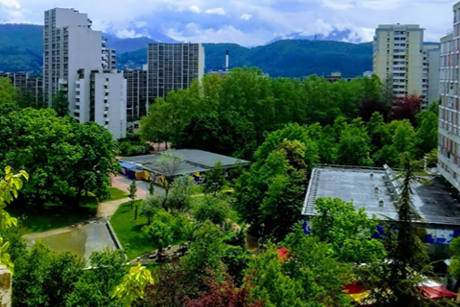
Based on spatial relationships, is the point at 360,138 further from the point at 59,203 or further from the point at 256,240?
the point at 59,203

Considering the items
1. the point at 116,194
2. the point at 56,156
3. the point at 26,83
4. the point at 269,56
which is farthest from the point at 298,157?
the point at 269,56

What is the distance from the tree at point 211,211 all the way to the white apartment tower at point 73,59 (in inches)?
980

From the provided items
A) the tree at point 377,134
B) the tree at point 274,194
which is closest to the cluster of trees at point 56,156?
the tree at point 274,194

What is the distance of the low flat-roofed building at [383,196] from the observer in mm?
15727

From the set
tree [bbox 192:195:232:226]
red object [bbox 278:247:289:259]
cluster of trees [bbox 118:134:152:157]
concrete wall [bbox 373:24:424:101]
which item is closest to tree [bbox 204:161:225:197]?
tree [bbox 192:195:232:226]

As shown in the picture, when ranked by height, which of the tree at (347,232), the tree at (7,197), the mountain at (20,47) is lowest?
the tree at (347,232)

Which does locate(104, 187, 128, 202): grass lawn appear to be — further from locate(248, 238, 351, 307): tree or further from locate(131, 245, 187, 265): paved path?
locate(248, 238, 351, 307): tree

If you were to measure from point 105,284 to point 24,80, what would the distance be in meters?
44.8

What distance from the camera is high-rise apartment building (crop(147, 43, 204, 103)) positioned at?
61.1 m

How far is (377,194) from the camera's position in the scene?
60.7ft

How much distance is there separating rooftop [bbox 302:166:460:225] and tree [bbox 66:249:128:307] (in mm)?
6686

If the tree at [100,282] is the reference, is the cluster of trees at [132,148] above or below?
above

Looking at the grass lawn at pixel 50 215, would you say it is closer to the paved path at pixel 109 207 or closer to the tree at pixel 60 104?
the paved path at pixel 109 207

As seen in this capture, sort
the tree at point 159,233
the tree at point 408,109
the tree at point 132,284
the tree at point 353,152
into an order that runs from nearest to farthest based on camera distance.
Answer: the tree at point 132,284, the tree at point 159,233, the tree at point 353,152, the tree at point 408,109
